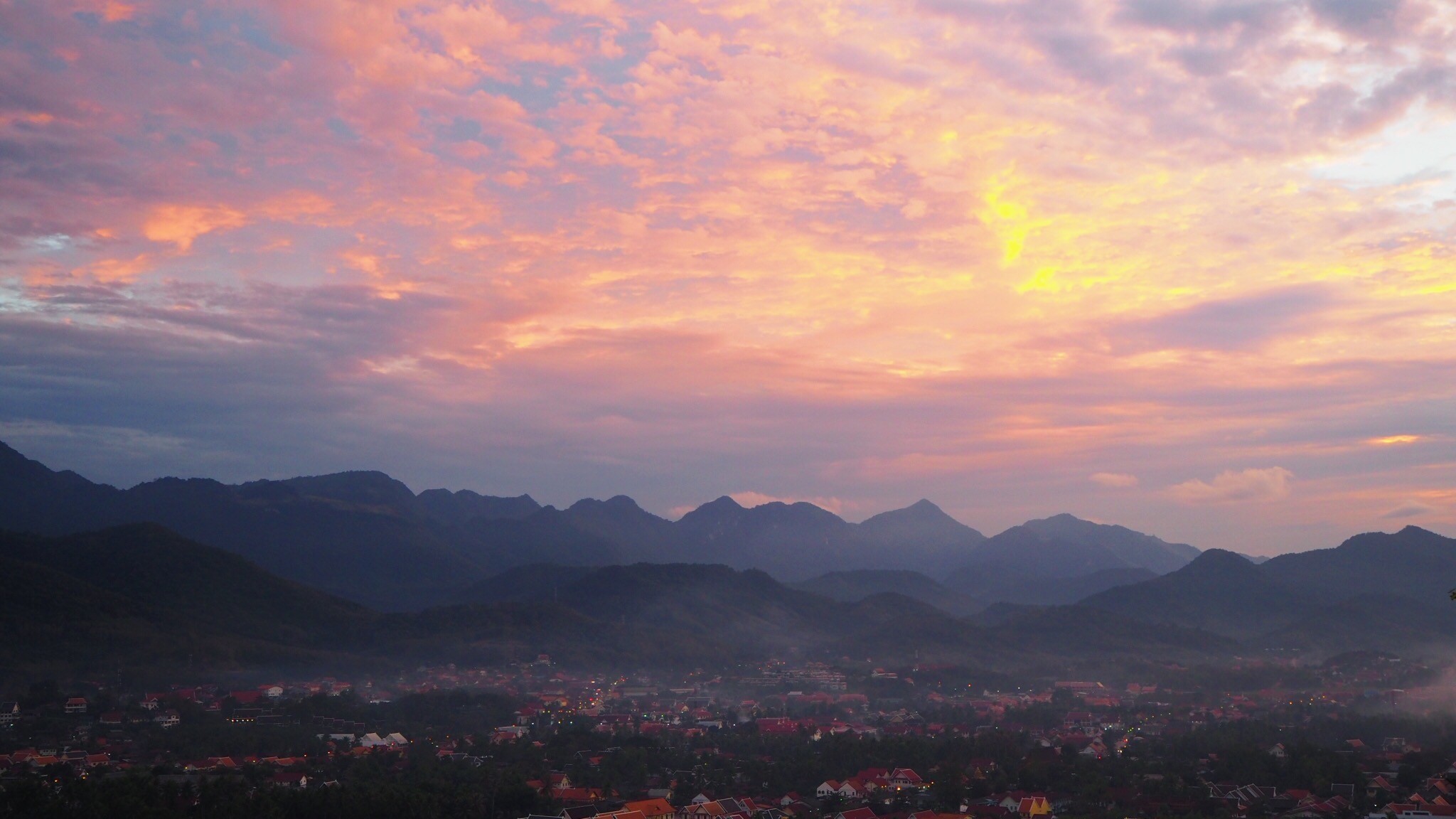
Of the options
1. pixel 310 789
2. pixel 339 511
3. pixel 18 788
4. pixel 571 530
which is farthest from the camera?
pixel 571 530

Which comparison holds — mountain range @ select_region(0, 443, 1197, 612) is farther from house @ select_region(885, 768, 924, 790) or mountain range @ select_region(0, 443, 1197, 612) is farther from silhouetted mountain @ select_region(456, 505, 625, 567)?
house @ select_region(885, 768, 924, 790)

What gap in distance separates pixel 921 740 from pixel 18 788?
90.2ft

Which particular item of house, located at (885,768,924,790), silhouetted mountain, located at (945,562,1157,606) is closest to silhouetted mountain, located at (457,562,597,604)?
silhouetted mountain, located at (945,562,1157,606)

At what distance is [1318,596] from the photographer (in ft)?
372

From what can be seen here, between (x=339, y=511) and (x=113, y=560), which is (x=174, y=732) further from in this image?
(x=339, y=511)

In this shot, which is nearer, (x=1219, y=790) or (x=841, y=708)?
(x=1219, y=790)

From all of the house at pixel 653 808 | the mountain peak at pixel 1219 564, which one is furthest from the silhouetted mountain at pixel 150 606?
the mountain peak at pixel 1219 564

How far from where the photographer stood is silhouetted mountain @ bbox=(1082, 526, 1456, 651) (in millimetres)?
92625

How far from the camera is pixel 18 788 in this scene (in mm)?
25031

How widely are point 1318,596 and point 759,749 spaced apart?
89.2 m

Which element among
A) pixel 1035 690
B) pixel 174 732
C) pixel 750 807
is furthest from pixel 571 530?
pixel 750 807

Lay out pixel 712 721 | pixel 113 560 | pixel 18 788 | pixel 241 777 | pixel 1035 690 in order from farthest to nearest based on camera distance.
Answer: pixel 113 560
pixel 1035 690
pixel 712 721
pixel 241 777
pixel 18 788

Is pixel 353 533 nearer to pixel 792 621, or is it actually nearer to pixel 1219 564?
pixel 792 621

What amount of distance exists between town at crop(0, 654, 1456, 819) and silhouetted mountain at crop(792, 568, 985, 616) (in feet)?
259
